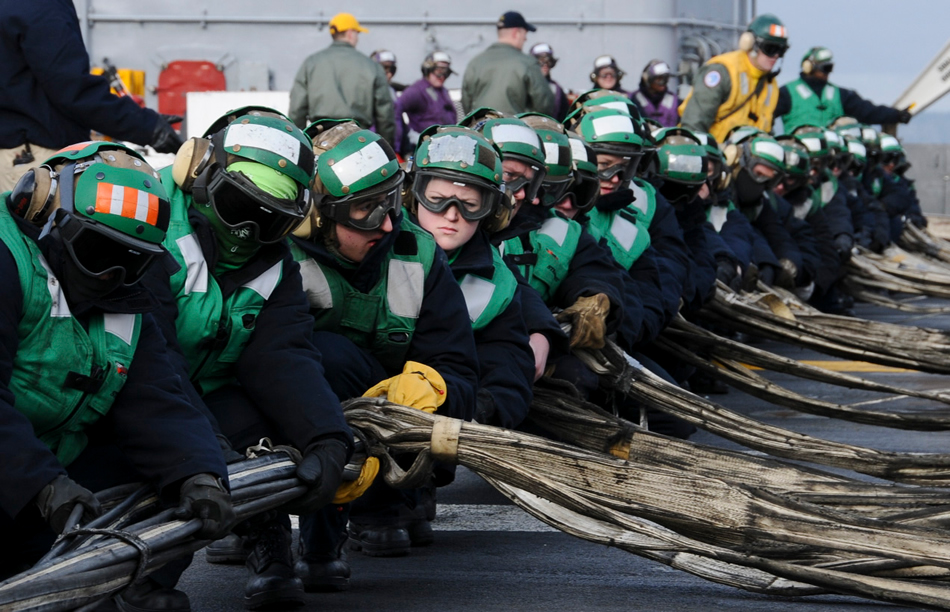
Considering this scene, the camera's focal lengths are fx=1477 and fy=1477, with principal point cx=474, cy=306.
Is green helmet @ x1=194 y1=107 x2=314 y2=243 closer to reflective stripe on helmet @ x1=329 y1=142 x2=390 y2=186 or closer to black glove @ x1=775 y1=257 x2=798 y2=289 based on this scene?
reflective stripe on helmet @ x1=329 y1=142 x2=390 y2=186

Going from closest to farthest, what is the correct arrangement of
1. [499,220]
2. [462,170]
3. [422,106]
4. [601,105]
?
[462,170], [499,220], [601,105], [422,106]

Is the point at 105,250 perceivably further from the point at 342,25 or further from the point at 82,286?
the point at 342,25

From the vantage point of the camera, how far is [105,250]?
3684 millimetres

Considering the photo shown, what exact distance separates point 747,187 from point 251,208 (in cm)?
808

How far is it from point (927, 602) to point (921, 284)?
11.3m

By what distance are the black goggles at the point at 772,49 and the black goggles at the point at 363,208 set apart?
372 inches

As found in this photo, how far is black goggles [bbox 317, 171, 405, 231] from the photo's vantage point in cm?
483

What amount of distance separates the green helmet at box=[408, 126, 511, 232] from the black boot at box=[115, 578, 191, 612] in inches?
75.5

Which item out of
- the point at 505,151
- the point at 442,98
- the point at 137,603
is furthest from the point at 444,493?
the point at 442,98

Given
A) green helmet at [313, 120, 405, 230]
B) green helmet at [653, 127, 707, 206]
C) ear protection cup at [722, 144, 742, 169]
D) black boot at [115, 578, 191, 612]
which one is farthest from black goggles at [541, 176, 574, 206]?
ear protection cup at [722, 144, 742, 169]

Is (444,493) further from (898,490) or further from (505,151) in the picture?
(898,490)

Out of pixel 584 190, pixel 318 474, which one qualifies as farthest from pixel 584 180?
pixel 318 474

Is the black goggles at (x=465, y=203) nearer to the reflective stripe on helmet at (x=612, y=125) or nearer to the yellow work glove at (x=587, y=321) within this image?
the yellow work glove at (x=587, y=321)

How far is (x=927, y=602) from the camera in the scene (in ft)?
13.2
